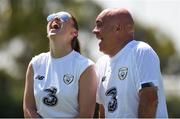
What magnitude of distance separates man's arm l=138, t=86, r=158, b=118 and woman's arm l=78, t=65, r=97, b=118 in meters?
0.73

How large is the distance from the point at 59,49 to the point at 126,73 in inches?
33.4

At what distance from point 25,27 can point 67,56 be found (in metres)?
18.7

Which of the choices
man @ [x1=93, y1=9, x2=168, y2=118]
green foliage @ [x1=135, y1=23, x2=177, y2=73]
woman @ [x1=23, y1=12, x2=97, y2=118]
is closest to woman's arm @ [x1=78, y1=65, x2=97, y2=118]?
woman @ [x1=23, y1=12, x2=97, y2=118]

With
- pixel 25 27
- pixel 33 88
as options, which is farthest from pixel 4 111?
pixel 33 88

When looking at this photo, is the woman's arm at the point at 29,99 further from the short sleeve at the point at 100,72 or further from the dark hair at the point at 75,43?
the short sleeve at the point at 100,72

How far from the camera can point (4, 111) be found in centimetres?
2145

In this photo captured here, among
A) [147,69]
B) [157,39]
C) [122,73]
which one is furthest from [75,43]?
[157,39]

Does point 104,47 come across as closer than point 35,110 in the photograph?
Yes

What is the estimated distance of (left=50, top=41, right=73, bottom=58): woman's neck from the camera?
25.4 feet

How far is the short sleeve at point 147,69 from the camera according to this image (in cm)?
705

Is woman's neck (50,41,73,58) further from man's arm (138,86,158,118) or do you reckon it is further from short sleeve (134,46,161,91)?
man's arm (138,86,158,118)

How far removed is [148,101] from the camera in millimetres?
7004

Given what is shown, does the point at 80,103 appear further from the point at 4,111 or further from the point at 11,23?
the point at 11,23

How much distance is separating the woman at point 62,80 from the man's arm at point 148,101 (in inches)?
29.9
